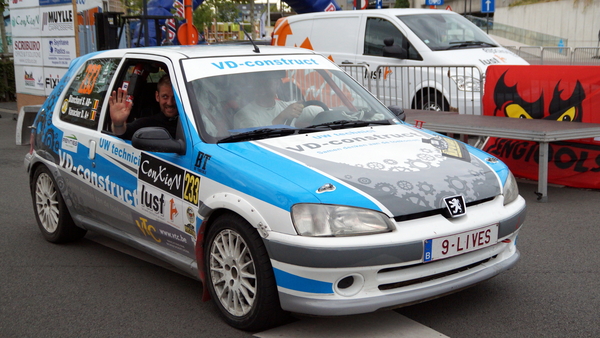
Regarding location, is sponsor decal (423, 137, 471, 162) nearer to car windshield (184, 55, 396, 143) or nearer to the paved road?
car windshield (184, 55, 396, 143)

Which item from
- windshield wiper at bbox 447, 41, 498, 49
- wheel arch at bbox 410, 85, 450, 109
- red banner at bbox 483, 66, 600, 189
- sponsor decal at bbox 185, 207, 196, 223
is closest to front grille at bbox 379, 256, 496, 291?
sponsor decal at bbox 185, 207, 196, 223

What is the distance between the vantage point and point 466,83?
32.7ft

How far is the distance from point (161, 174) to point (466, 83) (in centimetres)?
641

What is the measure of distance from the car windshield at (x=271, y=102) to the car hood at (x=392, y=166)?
0.71 feet

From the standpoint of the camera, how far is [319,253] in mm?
3561

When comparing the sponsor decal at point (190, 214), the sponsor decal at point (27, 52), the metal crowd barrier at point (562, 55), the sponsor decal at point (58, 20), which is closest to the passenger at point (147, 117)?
the sponsor decal at point (190, 214)

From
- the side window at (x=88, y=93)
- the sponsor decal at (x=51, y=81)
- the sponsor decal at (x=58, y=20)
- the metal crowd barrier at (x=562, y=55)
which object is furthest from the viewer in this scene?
the metal crowd barrier at (x=562, y=55)

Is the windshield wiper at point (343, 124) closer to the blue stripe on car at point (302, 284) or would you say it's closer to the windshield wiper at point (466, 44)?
the blue stripe on car at point (302, 284)

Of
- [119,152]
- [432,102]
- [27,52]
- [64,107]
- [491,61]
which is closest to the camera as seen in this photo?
[119,152]

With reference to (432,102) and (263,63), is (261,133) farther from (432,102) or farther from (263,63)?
(432,102)

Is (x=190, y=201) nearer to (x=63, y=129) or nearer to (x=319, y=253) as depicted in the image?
(x=319, y=253)

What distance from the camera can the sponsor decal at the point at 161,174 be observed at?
14.6 ft

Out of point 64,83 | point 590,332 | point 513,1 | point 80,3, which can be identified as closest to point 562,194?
point 590,332

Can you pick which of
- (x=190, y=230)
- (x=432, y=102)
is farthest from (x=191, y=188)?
(x=432, y=102)
